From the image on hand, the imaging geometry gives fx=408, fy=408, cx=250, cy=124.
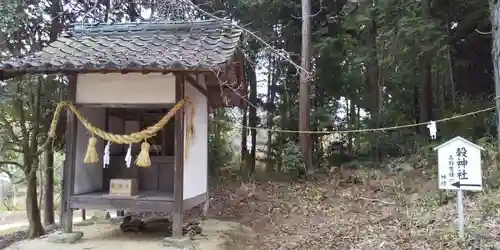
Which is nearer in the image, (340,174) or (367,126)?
(340,174)

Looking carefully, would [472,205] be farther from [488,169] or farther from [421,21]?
[421,21]

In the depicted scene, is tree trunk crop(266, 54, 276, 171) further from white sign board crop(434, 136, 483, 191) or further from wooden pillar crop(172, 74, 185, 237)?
white sign board crop(434, 136, 483, 191)

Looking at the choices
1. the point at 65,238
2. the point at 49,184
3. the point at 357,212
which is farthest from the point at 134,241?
the point at 49,184

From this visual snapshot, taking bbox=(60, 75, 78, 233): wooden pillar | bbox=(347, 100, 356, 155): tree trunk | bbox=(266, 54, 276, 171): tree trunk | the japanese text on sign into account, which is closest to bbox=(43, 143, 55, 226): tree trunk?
bbox=(60, 75, 78, 233): wooden pillar

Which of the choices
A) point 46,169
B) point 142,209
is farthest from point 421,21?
point 46,169

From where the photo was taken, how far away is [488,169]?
7531 millimetres

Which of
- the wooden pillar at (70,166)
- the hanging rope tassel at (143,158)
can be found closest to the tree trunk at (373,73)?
the hanging rope tassel at (143,158)

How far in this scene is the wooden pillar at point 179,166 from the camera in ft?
18.8

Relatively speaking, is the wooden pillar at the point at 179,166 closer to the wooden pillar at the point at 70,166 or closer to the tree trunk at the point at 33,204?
the wooden pillar at the point at 70,166

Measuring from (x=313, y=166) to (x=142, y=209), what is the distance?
7.64 meters

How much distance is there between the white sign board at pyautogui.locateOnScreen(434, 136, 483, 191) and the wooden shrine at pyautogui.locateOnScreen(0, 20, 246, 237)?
3.23 meters

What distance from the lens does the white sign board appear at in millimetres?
5295

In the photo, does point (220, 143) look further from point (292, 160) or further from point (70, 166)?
point (70, 166)

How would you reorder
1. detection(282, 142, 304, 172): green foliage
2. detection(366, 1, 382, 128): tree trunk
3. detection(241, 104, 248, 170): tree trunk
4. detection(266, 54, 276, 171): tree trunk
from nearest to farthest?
detection(282, 142, 304, 172): green foliage → detection(366, 1, 382, 128): tree trunk → detection(241, 104, 248, 170): tree trunk → detection(266, 54, 276, 171): tree trunk
